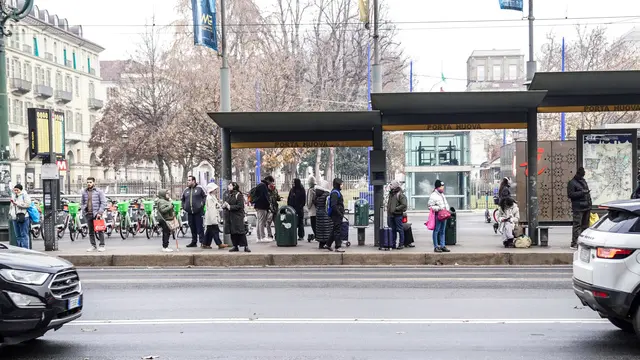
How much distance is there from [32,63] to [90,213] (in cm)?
6537

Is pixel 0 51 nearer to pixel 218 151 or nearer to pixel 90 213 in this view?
pixel 90 213

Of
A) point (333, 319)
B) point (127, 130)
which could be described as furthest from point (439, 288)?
point (127, 130)

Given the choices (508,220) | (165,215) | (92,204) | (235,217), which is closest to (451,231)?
(508,220)

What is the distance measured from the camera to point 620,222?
761cm

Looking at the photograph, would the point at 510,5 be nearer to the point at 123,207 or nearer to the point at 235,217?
the point at 235,217

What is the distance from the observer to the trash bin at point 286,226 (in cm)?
1819

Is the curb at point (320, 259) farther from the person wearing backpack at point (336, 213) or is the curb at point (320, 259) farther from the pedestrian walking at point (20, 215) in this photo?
the pedestrian walking at point (20, 215)

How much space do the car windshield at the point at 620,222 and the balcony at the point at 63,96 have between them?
82258 millimetres

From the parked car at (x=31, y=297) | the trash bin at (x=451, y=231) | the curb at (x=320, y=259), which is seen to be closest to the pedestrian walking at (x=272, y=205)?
the curb at (x=320, y=259)

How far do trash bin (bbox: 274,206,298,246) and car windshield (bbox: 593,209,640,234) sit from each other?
1087 cm

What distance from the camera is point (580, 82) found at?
16047 millimetres

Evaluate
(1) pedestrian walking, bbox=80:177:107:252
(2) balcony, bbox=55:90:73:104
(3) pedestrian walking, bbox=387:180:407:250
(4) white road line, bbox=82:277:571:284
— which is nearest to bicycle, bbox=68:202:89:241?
(1) pedestrian walking, bbox=80:177:107:252

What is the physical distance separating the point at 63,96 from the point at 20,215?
70506 mm

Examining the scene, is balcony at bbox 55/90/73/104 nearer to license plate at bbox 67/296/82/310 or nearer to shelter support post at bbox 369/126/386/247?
shelter support post at bbox 369/126/386/247
